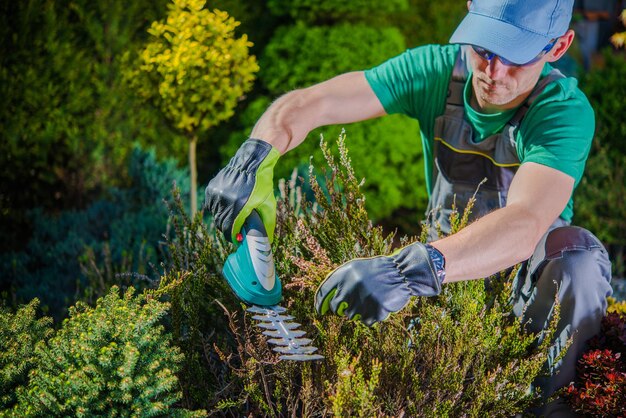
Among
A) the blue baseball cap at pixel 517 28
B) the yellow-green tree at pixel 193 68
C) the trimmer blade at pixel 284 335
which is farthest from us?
the yellow-green tree at pixel 193 68

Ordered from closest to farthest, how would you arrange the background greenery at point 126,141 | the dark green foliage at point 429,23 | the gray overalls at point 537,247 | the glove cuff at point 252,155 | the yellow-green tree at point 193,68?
the glove cuff at point 252,155 < the gray overalls at point 537,247 < the yellow-green tree at point 193,68 < the background greenery at point 126,141 < the dark green foliage at point 429,23

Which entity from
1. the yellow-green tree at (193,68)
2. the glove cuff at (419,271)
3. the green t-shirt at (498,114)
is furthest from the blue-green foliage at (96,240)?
the glove cuff at (419,271)

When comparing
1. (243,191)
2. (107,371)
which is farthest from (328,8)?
(107,371)

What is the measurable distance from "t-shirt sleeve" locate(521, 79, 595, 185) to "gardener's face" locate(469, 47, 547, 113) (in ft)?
0.29

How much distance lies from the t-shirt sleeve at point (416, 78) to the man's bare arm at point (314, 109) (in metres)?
0.04

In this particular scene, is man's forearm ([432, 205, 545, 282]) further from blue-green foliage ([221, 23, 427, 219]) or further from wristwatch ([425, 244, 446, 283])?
blue-green foliage ([221, 23, 427, 219])

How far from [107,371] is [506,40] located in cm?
151

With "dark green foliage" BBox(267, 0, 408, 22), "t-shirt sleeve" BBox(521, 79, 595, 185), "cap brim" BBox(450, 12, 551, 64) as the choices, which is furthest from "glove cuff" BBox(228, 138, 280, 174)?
"dark green foliage" BBox(267, 0, 408, 22)

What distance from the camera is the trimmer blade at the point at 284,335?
72.6 inches

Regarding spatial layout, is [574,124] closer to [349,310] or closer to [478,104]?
[478,104]

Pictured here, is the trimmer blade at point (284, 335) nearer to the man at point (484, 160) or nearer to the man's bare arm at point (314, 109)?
the man at point (484, 160)

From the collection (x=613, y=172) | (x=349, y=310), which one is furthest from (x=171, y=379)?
(x=613, y=172)

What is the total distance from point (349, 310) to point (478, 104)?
119 cm

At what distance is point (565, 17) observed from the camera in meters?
2.30
